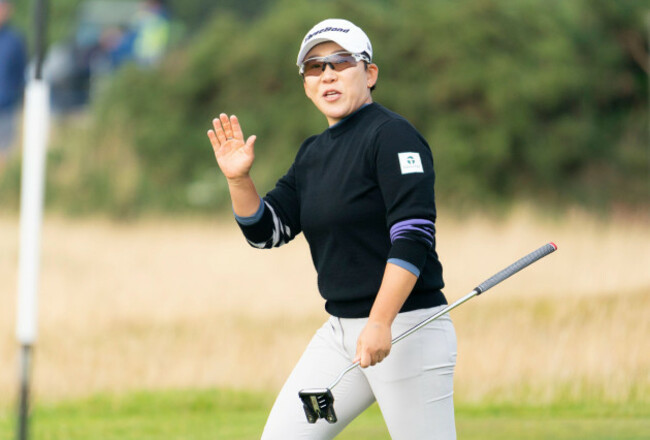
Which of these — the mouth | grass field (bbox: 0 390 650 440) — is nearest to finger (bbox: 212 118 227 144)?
the mouth

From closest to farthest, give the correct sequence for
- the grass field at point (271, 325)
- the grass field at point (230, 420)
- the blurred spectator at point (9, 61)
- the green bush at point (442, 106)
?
the grass field at point (230, 420)
the grass field at point (271, 325)
the blurred spectator at point (9, 61)
the green bush at point (442, 106)

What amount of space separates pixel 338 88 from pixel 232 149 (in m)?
0.40

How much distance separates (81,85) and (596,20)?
1178cm

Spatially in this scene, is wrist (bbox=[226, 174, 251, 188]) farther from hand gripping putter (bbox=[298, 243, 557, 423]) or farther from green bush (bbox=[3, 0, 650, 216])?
green bush (bbox=[3, 0, 650, 216])

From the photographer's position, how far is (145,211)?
21.0 m

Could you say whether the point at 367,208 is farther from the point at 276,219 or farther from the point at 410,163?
the point at 276,219

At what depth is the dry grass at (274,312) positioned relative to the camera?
959 centimetres

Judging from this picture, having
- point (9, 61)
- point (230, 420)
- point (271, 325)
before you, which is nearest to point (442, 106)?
point (9, 61)

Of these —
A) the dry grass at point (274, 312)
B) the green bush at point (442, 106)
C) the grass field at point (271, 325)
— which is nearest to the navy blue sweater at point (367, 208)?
the grass field at point (271, 325)

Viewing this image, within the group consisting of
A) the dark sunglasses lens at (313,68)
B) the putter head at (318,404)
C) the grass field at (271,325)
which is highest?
the grass field at (271,325)

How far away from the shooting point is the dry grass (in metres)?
9.59

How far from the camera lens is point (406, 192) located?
3020 millimetres

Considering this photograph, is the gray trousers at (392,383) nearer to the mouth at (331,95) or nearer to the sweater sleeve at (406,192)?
the sweater sleeve at (406,192)

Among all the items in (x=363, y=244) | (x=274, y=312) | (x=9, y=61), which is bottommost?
(x=363, y=244)
